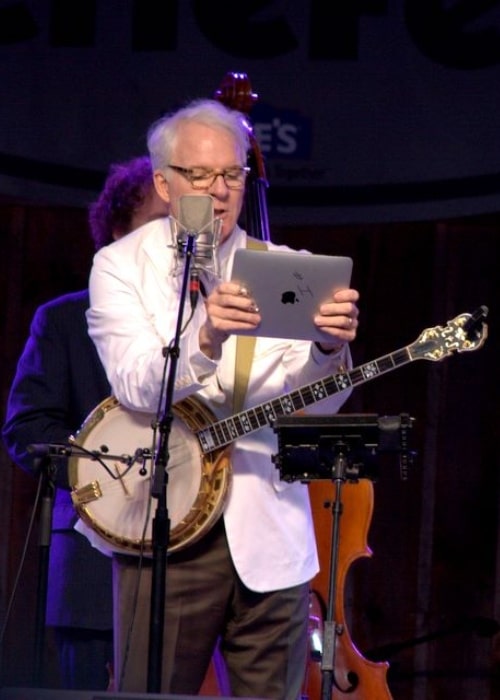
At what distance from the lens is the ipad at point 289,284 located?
3195 millimetres

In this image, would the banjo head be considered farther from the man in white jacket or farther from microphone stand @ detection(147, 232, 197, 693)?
microphone stand @ detection(147, 232, 197, 693)

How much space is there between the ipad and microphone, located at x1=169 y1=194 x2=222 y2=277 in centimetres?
15

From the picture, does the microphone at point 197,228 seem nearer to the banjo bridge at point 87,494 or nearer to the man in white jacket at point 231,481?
the man in white jacket at point 231,481

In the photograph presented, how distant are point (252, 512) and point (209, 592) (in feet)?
0.76

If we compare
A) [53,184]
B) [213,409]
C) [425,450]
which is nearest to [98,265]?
[213,409]

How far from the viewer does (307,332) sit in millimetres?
3275

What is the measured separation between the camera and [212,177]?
356 centimetres

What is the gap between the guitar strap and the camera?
3.54 meters

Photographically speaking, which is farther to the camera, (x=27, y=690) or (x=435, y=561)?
(x=435, y=561)

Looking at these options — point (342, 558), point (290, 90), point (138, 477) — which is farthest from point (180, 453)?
point (290, 90)

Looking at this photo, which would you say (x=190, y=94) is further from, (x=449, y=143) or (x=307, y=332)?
(x=307, y=332)

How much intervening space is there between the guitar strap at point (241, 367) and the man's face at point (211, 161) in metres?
0.29

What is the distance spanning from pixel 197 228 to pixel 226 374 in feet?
1.47

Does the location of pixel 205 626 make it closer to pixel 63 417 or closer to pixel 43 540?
pixel 43 540
